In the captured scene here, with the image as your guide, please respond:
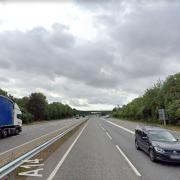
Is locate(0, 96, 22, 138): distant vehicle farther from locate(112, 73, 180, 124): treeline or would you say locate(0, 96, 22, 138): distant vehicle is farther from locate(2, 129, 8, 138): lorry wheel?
locate(112, 73, 180, 124): treeline

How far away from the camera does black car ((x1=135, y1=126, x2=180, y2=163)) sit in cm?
1234

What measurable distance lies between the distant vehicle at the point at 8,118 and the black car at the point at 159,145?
52.8 feet

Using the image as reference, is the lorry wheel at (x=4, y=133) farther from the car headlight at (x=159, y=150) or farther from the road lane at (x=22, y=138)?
the car headlight at (x=159, y=150)

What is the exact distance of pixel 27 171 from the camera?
35.2 ft

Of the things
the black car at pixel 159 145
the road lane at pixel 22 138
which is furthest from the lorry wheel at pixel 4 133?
the black car at pixel 159 145

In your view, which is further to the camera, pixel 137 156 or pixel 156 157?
pixel 137 156

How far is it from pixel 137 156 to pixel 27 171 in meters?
5.97

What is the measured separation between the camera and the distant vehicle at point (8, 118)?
1131 inches

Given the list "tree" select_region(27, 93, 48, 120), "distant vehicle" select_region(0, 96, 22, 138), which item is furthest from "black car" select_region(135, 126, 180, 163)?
"tree" select_region(27, 93, 48, 120)

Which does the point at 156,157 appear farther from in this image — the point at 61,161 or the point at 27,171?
the point at 27,171

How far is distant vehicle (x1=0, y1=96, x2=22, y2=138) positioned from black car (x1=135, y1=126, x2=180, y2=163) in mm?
16094

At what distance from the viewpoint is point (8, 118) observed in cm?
3081

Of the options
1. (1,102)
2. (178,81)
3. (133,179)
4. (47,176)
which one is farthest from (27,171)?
(178,81)

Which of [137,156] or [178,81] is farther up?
[178,81]
